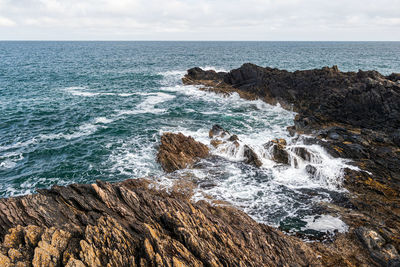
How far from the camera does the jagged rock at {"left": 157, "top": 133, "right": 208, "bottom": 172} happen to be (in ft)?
81.0

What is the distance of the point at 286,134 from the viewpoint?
33938 mm

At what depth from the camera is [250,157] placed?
84.7ft

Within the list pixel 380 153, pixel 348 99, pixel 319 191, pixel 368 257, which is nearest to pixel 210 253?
pixel 368 257

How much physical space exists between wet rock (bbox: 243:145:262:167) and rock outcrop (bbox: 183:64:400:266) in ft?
7.31

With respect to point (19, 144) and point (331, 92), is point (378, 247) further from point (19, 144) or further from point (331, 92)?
point (19, 144)

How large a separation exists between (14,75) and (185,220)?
8969cm

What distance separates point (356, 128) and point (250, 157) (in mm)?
15857

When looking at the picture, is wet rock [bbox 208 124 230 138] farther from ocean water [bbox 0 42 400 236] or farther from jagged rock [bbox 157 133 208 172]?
jagged rock [bbox 157 133 208 172]

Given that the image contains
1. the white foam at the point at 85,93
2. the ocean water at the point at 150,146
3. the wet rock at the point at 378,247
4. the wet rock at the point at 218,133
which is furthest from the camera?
the white foam at the point at 85,93

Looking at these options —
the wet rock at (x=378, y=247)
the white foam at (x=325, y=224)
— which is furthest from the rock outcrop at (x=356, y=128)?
the white foam at (x=325, y=224)

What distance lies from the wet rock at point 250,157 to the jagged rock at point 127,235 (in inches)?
408

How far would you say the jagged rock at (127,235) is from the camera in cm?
959

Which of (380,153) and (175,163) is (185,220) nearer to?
(175,163)

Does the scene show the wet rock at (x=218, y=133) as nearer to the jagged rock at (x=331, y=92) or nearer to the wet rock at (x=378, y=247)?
the jagged rock at (x=331, y=92)
